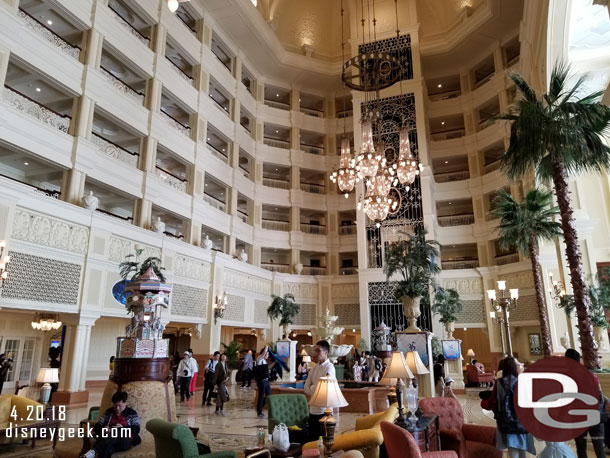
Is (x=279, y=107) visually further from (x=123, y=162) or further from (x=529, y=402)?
(x=529, y=402)

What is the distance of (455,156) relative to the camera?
22.0 metres

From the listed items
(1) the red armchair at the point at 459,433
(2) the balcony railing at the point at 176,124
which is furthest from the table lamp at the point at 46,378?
(2) the balcony railing at the point at 176,124

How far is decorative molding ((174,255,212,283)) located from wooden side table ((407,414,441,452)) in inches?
424

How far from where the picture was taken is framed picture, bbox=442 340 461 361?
47.6 ft

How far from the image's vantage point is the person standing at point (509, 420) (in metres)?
3.73

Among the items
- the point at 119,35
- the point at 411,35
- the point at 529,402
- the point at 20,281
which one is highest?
the point at 411,35

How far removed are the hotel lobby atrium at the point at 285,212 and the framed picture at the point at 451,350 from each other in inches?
3.5

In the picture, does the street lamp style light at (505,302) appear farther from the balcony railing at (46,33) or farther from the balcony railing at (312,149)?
the balcony railing at (46,33)

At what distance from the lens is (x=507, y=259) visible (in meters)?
19.3

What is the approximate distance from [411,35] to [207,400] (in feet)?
61.7

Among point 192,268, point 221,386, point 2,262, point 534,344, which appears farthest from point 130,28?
point 534,344

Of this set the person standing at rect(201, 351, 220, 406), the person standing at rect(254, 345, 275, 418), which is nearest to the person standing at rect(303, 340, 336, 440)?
the person standing at rect(254, 345, 275, 418)

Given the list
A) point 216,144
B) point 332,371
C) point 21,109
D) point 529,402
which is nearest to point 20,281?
point 21,109

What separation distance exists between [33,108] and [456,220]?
18411mm
